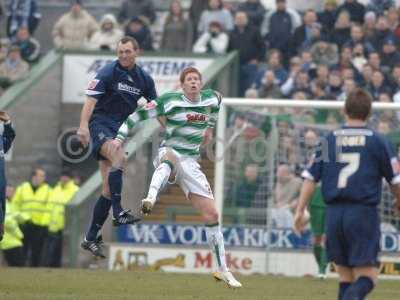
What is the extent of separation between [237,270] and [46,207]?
13.8 feet

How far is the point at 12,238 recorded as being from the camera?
74.6 feet

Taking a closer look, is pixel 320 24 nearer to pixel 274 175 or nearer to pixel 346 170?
pixel 274 175

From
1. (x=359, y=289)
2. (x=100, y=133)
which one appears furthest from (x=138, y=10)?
(x=359, y=289)

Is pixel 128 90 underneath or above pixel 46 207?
above

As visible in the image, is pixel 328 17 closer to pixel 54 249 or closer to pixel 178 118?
pixel 54 249

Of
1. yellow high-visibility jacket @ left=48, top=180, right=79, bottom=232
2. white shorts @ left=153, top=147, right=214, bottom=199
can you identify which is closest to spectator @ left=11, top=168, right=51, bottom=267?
yellow high-visibility jacket @ left=48, top=180, right=79, bottom=232

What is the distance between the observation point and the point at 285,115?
2139cm

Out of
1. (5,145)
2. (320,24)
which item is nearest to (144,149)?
(320,24)

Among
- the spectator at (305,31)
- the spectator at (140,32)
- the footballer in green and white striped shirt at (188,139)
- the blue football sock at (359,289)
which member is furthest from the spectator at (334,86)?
the blue football sock at (359,289)

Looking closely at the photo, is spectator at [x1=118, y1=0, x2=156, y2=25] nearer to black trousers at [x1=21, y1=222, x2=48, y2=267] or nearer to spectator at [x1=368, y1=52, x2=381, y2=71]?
spectator at [x1=368, y1=52, x2=381, y2=71]

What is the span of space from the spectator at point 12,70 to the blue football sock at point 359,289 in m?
16.7

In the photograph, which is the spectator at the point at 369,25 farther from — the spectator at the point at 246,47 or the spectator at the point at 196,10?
the spectator at the point at 196,10

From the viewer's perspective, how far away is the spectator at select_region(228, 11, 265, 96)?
996 inches

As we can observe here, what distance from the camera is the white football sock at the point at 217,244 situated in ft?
49.2
